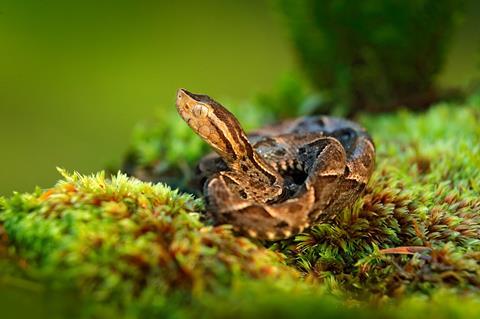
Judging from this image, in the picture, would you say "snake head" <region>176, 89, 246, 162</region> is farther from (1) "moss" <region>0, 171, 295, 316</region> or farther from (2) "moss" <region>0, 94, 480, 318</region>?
(1) "moss" <region>0, 171, 295, 316</region>

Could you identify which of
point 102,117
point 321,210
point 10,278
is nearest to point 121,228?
point 10,278

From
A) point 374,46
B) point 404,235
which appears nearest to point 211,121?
point 404,235

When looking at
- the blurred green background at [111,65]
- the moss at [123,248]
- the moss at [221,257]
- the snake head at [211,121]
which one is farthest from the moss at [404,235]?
the blurred green background at [111,65]

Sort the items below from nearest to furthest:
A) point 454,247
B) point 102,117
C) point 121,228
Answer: point 121,228 < point 454,247 < point 102,117

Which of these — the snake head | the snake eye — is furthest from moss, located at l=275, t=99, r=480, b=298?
the snake eye

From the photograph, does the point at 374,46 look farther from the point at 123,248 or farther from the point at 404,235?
the point at 123,248

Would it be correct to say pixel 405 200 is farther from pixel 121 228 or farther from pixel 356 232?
pixel 121 228

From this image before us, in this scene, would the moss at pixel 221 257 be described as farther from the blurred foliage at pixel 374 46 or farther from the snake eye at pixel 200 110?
the blurred foliage at pixel 374 46

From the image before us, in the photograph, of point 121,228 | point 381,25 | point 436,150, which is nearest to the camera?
point 121,228
